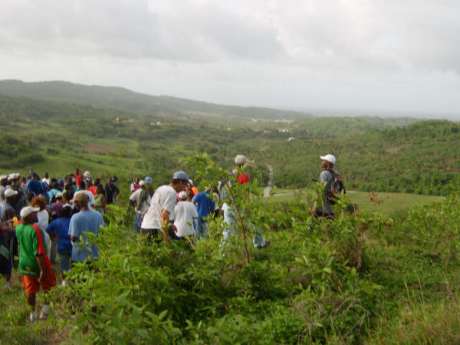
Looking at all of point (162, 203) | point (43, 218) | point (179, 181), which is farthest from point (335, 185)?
point (43, 218)

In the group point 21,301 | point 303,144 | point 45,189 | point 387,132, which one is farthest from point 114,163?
point 21,301

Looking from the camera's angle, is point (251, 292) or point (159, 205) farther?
point (159, 205)

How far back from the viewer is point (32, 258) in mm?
5742

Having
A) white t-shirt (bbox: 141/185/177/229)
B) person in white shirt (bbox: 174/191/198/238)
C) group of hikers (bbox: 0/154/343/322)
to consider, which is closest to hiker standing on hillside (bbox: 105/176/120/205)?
group of hikers (bbox: 0/154/343/322)

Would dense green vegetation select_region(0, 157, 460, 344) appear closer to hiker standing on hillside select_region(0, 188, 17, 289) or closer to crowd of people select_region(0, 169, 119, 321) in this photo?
crowd of people select_region(0, 169, 119, 321)

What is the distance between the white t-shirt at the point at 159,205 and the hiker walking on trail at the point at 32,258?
138cm

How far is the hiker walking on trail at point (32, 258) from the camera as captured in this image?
569 cm

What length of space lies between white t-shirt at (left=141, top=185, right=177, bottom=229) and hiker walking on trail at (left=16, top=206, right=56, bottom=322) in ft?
4.54

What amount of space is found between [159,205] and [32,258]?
1.70 metres

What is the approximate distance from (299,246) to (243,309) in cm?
99

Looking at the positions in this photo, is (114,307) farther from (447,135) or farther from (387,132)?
(387,132)

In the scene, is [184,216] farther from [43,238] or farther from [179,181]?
[43,238]

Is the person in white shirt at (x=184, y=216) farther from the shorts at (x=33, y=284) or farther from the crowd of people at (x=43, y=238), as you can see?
the shorts at (x=33, y=284)

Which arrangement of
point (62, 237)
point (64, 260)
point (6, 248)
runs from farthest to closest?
point (6, 248) → point (64, 260) → point (62, 237)
